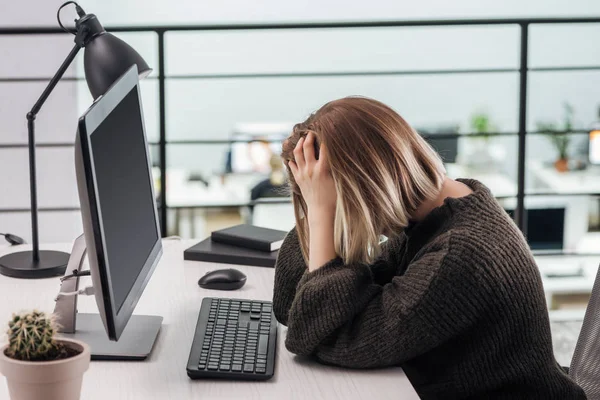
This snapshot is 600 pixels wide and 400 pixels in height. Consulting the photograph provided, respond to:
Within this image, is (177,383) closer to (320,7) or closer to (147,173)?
(147,173)

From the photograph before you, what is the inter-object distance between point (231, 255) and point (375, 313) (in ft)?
1.79

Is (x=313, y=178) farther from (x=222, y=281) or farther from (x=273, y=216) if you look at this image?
(x=273, y=216)

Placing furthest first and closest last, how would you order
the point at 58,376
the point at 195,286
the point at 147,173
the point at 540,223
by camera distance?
the point at 540,223, the point at 195,286, the point at 147,173, the point at 58,376

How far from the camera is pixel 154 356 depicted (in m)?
1.21

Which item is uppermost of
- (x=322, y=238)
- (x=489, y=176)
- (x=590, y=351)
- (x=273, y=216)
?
(x=322, y=238)

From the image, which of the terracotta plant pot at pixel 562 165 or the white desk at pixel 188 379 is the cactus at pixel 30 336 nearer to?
the white desk at pixel 188 379

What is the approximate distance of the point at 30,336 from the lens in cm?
92

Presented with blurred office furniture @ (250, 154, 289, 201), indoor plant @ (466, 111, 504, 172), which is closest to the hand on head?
blurred office furniture @ (250, 154, 289, 201)

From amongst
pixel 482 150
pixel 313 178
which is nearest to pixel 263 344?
pixel 313 178

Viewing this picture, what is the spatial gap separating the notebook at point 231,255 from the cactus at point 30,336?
74cm

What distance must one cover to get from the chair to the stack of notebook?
578 millimetres

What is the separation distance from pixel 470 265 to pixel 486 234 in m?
0.06

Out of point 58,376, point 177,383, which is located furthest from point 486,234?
point 58,376

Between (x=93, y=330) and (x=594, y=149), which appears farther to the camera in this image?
(x=594, y=149)
